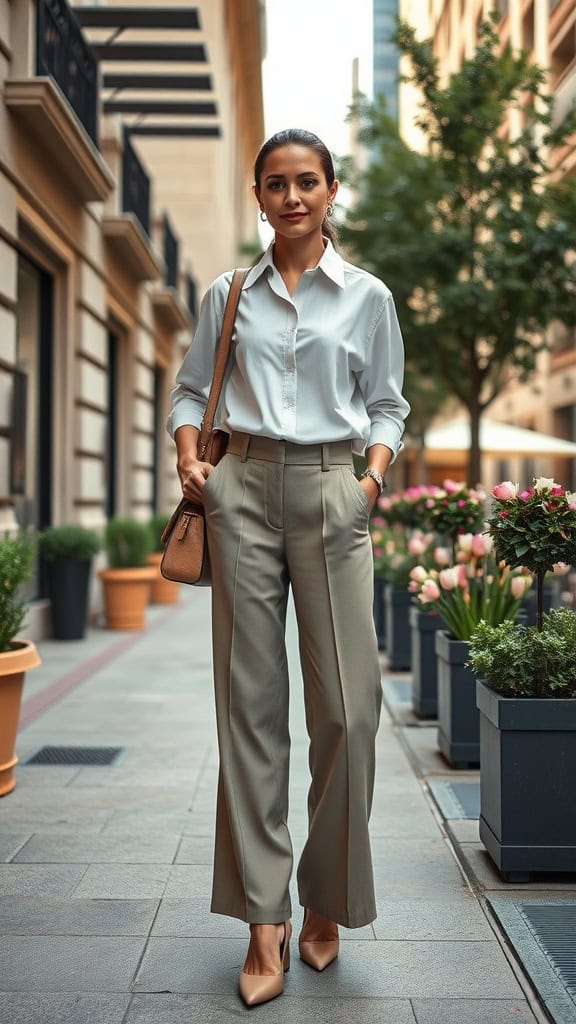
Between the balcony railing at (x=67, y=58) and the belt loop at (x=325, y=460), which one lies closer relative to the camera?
the belt loop at (x=325, y=460)

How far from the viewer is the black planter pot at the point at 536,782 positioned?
3.67m

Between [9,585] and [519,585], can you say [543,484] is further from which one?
[9,585]

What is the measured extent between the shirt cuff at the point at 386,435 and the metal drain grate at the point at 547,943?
144 cm

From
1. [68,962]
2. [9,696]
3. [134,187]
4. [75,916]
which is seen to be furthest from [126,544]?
[68,962]

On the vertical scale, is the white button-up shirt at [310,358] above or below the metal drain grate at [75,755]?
above

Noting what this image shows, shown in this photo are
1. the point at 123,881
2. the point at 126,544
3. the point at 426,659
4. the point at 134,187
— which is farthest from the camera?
the point at 134,187

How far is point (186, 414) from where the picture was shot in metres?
3.21

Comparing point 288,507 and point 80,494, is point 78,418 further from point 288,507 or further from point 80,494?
point 288,507

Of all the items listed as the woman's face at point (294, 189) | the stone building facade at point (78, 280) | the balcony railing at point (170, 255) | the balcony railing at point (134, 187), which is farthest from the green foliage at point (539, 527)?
the balcony railing at point (170, 255)

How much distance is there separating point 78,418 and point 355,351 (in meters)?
9.20

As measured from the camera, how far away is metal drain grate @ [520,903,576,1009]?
3.01m

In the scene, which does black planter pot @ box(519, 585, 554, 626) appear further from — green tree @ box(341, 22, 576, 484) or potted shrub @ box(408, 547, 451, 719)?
green tree @ box(341, 22, 576, 484)

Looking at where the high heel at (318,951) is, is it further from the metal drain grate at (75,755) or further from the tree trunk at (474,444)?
the tree trunk at (474,444)

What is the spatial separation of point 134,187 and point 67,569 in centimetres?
695
